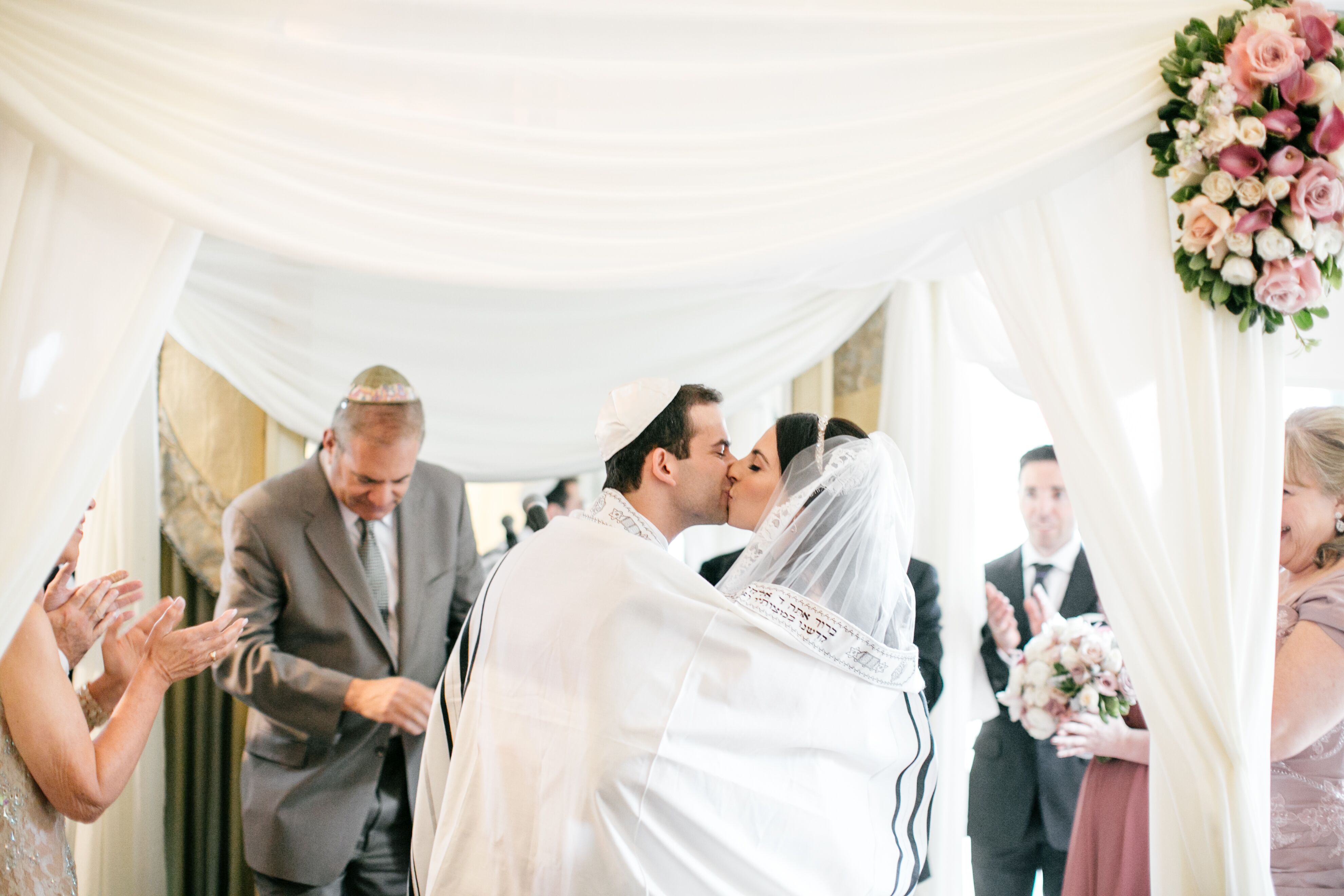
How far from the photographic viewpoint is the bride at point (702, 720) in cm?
187

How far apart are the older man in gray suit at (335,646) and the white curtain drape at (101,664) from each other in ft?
2.03

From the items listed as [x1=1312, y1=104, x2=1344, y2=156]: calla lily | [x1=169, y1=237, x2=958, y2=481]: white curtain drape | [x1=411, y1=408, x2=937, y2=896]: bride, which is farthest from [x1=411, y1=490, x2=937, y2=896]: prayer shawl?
[x1=169, y1=237, x2=958, y2=481]: white curtain drape

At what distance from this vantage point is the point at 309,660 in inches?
116

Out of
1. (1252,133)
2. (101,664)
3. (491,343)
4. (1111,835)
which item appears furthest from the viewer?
(491,343)

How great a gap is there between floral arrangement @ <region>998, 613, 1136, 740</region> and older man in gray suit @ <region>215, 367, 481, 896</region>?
1740 millimetres

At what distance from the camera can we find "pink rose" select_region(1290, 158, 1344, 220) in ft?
6.94

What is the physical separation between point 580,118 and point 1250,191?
1446 millimetres

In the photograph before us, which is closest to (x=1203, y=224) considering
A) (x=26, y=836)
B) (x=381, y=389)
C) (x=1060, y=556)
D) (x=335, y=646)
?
(x=1060, y=556)

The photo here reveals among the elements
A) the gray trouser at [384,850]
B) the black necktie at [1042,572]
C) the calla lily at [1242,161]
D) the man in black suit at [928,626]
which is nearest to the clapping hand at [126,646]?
the gray trouser at [384,850]

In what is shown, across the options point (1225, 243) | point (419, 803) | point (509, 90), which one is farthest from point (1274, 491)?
point (419, 803)

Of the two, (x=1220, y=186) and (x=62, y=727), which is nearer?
(x=62, y=727)

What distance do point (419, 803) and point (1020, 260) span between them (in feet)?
6.13

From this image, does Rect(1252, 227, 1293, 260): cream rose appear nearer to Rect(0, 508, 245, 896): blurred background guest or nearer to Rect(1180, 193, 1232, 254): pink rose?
Rect(1180, 193, 1232, 254): pink rose

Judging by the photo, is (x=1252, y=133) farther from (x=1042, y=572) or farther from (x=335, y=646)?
(x=335, y=646)
